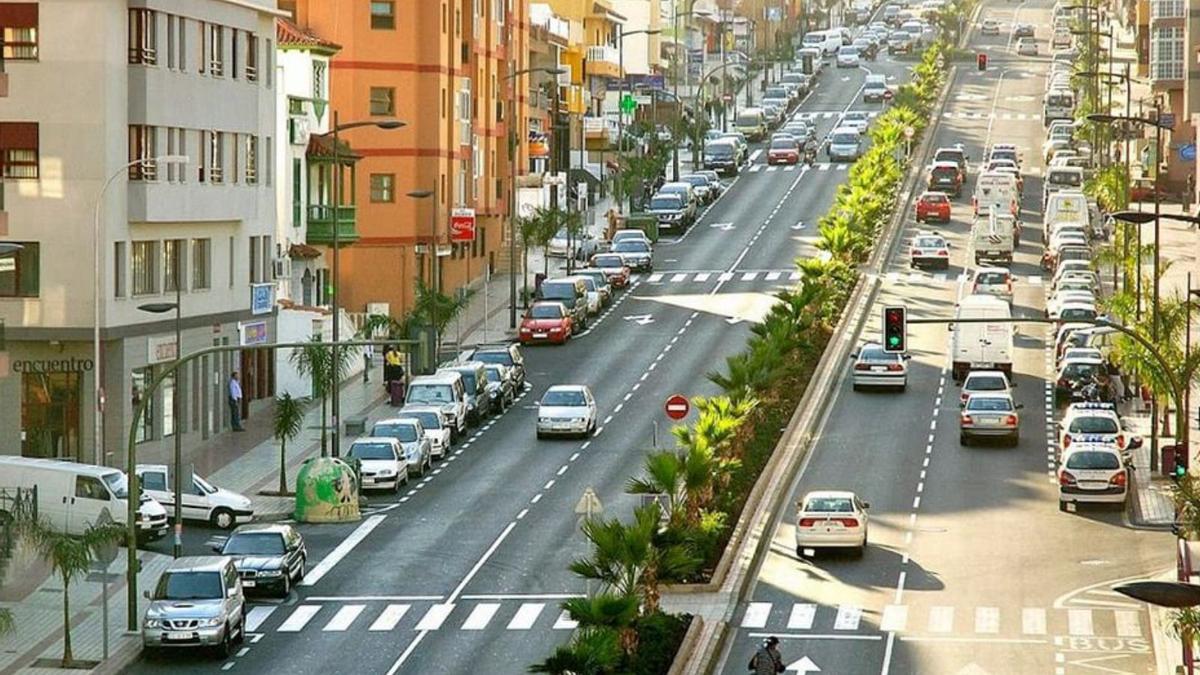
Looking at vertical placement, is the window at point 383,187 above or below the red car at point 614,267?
above

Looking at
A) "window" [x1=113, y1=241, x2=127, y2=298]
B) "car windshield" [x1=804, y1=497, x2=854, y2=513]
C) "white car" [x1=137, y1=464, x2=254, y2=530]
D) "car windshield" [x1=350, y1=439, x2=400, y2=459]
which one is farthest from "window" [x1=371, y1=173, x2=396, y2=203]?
"car windshield" [x1=804, y1=497, x2=854, y2=513]

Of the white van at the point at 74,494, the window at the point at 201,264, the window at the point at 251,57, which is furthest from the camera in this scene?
Answer: the window at the point at 251,57

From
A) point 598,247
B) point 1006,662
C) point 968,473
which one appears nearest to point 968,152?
point 598,247

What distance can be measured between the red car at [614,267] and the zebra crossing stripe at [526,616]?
178ft

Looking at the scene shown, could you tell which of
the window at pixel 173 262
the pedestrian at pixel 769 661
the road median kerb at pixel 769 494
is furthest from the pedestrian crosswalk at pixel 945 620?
the window at pixel 173 262

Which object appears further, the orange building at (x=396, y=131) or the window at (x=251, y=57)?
the orange building at (x=396, y=131)

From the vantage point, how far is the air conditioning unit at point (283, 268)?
9256 cm

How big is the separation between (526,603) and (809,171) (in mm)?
98172

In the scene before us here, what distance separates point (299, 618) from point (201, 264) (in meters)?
29.5

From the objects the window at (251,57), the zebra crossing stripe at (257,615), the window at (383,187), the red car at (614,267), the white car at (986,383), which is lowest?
the zebra crossing stripe at (257,615)

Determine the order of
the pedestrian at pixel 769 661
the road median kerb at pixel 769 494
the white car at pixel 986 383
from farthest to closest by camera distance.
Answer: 1. the white car at pixel 986 383
2. the road median kerb at pixel 769 494
3. the pedestrian at pixel 769 661

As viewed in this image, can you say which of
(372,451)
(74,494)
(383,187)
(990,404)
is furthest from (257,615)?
(383,187)

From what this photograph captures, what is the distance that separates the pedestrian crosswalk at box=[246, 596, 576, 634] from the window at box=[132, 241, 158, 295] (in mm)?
23303

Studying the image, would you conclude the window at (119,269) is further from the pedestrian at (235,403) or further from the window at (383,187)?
the window at (383,187)
